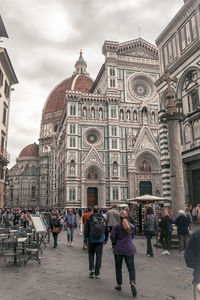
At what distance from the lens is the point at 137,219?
1630cm

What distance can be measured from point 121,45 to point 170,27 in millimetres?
24569

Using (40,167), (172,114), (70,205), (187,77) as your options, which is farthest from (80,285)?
(40,167)

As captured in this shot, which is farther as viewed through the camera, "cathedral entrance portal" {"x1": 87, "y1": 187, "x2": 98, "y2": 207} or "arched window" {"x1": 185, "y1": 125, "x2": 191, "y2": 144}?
"cathedral entrance portal" {"x1": 87, "y1": 187, "x2": 98, "y2": 207}

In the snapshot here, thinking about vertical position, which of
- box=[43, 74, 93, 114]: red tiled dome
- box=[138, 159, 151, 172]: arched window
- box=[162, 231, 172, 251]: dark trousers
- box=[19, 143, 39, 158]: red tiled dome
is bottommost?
box=[162, 231, 172, 251]: dark trousers

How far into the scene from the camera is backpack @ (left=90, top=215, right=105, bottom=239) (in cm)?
609

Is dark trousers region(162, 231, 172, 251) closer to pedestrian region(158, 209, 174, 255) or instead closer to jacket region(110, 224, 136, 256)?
pedestrian region(158, 209, 174, 255)

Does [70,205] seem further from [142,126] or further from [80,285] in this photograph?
[80,285]

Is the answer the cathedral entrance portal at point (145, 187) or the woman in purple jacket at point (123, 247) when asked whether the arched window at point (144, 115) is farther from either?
the woman in purple jacket at point (123, 247)

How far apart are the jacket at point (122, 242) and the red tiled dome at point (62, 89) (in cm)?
6757

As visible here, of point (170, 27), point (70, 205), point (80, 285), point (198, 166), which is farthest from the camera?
point (70, 205)

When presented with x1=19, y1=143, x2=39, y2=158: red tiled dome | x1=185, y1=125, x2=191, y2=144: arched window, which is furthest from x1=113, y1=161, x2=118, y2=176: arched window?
x1=19, y1=143, x2=39, y2=158: red tiled dome

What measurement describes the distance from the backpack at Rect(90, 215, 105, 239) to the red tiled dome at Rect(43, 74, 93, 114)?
66.5m

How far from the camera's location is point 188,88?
16.9m

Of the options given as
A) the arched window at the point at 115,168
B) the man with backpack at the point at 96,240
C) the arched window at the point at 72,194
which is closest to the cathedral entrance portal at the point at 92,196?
the arched window at the point at 72,194
